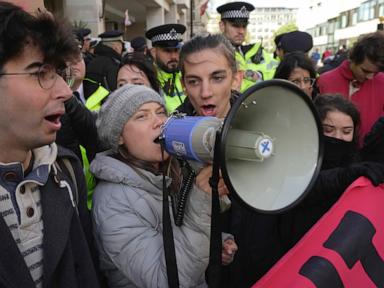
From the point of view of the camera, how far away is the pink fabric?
322cm

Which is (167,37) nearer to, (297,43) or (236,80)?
(297,43)

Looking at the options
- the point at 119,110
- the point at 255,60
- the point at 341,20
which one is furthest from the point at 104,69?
the point at 341,20

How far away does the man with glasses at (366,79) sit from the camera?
10.4 feet

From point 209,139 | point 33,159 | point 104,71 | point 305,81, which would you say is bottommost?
point 33,159

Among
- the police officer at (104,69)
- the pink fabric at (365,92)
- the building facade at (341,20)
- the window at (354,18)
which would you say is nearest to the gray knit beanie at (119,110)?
the pink fabric at (365,92)

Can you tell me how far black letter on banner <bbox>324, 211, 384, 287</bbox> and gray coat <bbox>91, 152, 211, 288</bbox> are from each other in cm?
55

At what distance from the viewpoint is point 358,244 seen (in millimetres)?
1552

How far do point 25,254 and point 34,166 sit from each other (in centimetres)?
28

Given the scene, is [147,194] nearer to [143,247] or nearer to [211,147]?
[143,247]

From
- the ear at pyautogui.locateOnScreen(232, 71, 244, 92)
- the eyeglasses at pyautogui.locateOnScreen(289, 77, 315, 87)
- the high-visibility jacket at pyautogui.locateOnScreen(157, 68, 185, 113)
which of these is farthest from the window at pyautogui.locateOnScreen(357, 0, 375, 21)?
the ear at pyautogui.locateOnScreen(232, 71, 244, 92)

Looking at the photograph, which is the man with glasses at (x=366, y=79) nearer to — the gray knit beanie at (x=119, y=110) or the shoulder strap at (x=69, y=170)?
the gray knit beanie at (x=119, y=110)

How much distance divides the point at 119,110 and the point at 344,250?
1030 mm

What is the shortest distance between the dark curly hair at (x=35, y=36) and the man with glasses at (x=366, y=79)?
2.44 metres

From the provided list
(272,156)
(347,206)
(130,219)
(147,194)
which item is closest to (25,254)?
(130,219)
